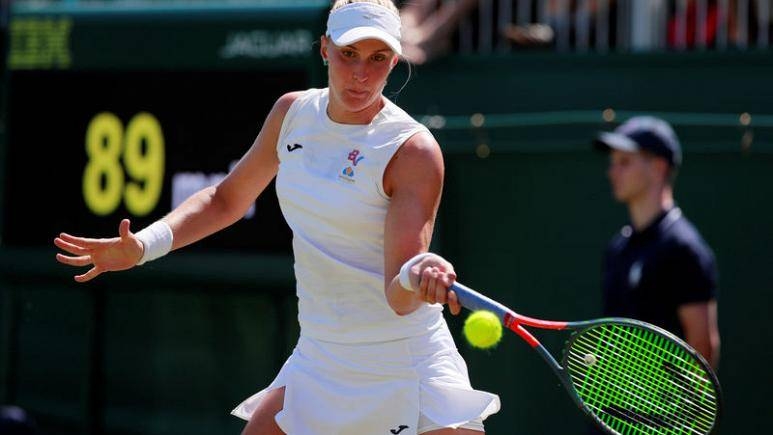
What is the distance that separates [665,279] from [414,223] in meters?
2.01

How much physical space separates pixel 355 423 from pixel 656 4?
483cm

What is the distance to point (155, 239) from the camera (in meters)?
3.92

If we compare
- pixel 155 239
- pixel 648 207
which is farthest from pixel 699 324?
pixel 155 239

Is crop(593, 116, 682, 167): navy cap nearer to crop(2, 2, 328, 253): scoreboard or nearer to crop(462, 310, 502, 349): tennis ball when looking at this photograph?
crop(2, 2, 328, 253): scoreboard

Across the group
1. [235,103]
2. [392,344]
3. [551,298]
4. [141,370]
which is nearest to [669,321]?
[551,298]

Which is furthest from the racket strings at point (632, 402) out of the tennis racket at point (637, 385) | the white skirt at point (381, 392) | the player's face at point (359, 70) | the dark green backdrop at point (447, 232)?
the dark green backdrop at point (447, 232)

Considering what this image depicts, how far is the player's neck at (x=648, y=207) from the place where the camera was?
18.4ft

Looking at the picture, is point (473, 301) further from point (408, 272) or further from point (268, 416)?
point (268, 416)

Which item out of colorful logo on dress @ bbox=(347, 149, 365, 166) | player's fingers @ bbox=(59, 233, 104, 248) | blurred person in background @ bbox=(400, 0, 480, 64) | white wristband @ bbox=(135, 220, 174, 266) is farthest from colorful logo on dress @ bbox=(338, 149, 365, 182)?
blurred person in background @ bbox=(400, 0, 480, 64)

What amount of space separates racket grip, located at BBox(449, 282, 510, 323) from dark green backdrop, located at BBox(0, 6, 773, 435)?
3069 mm

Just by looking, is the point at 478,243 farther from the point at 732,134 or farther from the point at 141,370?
the point at 141,370

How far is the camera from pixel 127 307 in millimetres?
7762

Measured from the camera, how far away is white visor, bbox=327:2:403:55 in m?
3.68

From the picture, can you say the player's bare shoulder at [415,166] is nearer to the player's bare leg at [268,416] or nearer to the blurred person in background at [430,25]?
the player's bare leg at [268,416]
